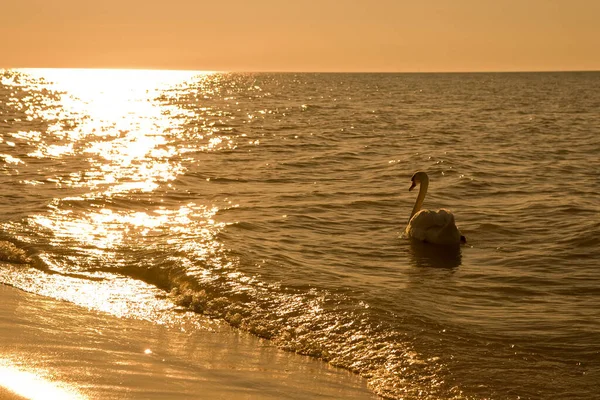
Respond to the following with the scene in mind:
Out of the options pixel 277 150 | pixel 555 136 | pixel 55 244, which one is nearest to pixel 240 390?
pixel 55 244

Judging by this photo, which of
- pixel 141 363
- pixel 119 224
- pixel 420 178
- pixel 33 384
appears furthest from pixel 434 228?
pixel 33 384

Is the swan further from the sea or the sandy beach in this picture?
the sandy beach

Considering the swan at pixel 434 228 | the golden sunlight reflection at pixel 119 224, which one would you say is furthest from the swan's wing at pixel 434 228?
the golden sunlight reflection at pixel 119 224

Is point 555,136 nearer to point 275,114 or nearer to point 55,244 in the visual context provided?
point 275,114

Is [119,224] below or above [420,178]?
below

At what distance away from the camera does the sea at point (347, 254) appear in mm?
6820

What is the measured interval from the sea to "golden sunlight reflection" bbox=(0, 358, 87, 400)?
1919mm

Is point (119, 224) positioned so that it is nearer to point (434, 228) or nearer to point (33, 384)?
point (434, 228)

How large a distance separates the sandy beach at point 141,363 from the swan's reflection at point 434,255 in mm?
3661

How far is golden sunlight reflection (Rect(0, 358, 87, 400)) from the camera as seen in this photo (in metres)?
5.20

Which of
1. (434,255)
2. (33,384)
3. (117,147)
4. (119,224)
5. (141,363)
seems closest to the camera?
(33,384)

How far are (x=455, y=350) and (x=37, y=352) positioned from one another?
10.9 ft

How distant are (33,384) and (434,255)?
6.32 metres

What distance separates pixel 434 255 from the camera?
10.6 m
